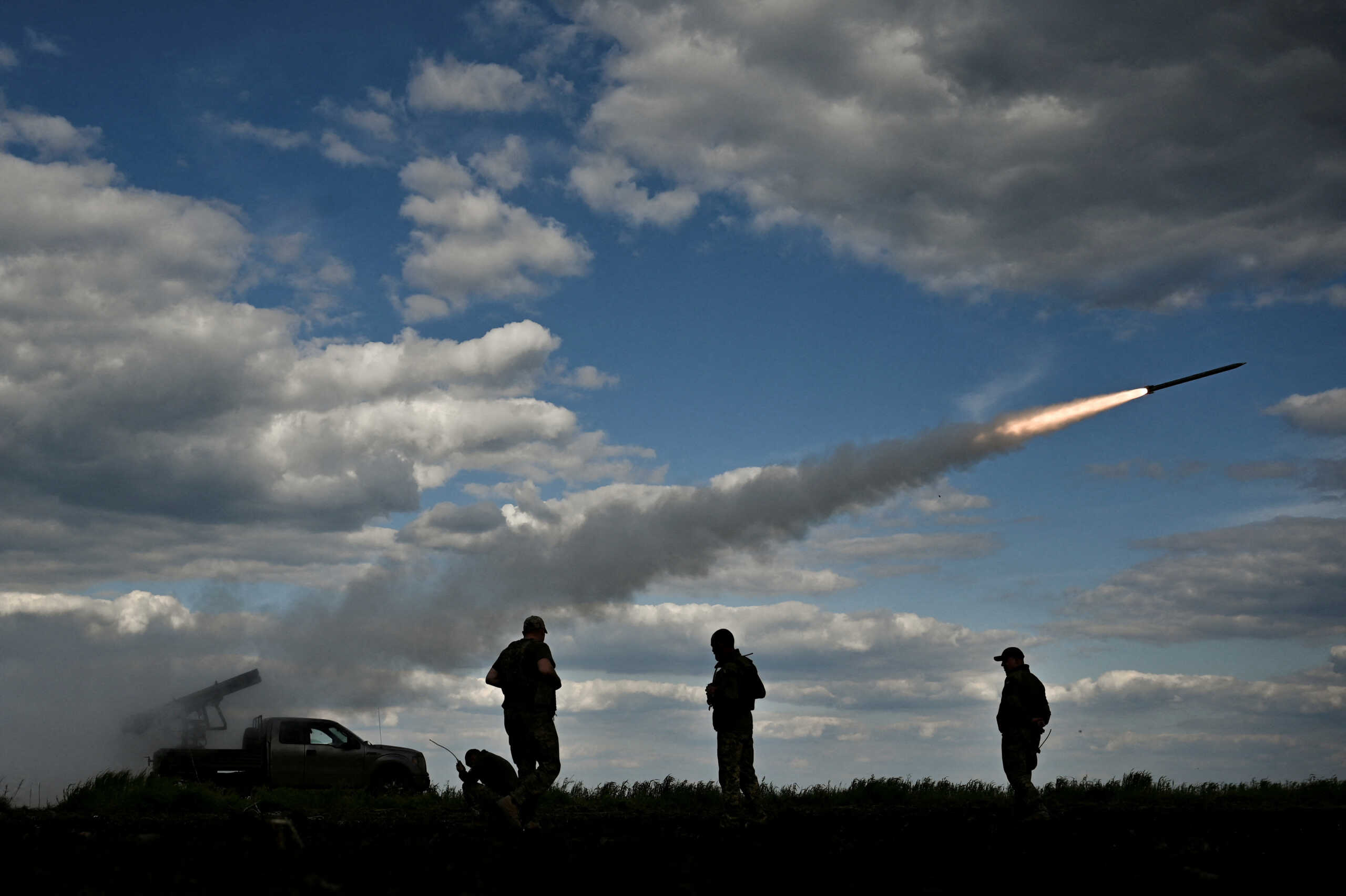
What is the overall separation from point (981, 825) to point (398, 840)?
278 inches

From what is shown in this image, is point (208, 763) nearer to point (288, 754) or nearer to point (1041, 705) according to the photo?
point (288, 754)

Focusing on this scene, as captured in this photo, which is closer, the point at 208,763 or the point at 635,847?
the point at 635,847

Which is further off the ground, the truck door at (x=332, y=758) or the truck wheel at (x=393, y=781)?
the truck door at (x=332, y=758)

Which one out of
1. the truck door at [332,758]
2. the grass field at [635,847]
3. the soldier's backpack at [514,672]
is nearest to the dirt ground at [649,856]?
the grass field at [635,847]

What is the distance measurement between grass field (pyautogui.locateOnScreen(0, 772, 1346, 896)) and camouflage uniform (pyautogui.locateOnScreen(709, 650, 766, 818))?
359mm

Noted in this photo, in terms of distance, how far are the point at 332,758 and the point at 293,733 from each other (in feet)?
3.13

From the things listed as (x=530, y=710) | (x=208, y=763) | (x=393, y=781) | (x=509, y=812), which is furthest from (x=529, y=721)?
(x=208, y=763)

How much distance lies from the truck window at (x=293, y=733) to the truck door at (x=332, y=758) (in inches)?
4.0

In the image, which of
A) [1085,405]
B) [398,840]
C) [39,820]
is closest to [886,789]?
[1085,405]

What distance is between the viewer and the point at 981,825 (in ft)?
44.3

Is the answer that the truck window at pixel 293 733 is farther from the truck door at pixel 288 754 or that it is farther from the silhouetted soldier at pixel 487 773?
the silhouetted soldier at pixel 487 773

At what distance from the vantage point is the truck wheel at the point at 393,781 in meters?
22.8

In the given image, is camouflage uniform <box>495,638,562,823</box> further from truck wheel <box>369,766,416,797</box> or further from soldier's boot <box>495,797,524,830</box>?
truck wheel <box>369,766,416,797</box>

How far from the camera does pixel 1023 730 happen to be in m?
14.1
